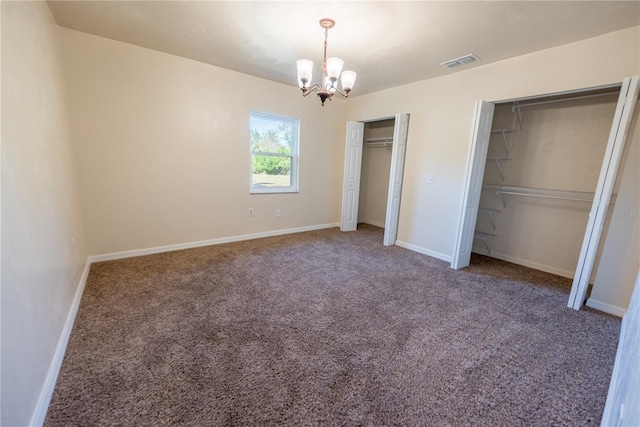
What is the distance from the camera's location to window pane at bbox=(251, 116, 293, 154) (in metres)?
4.25

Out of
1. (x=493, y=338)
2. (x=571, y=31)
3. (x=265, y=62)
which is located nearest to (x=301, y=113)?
(x=265, y=62)

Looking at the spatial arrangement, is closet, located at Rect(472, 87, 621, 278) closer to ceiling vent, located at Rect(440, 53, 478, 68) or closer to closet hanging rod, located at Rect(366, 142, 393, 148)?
ceiling vent, located at Rect(440, 53, 478, 68)

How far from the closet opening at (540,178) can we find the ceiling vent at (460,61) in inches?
22.0

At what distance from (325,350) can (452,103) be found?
3449 mm

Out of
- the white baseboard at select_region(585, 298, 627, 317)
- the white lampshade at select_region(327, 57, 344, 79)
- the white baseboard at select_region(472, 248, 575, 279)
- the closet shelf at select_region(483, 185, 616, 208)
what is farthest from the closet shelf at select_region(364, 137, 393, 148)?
the white baseboard at select_region(585, 298, 627, 317)

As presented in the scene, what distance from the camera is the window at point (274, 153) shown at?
169 inches

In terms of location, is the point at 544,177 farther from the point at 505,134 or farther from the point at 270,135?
the point at 270,135

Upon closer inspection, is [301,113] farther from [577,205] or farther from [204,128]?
[577,205]

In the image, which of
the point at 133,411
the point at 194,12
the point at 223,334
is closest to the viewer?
the point at 133,411

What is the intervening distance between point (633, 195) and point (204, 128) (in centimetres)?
471

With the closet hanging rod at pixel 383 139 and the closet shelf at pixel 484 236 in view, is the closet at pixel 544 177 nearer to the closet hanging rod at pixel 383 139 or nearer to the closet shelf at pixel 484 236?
the closet shelf at pixel 484 236

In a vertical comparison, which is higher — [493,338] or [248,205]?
[248,205]

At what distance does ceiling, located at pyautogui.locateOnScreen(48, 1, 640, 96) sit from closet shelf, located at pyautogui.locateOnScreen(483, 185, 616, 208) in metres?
1.71

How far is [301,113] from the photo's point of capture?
15.0ft
